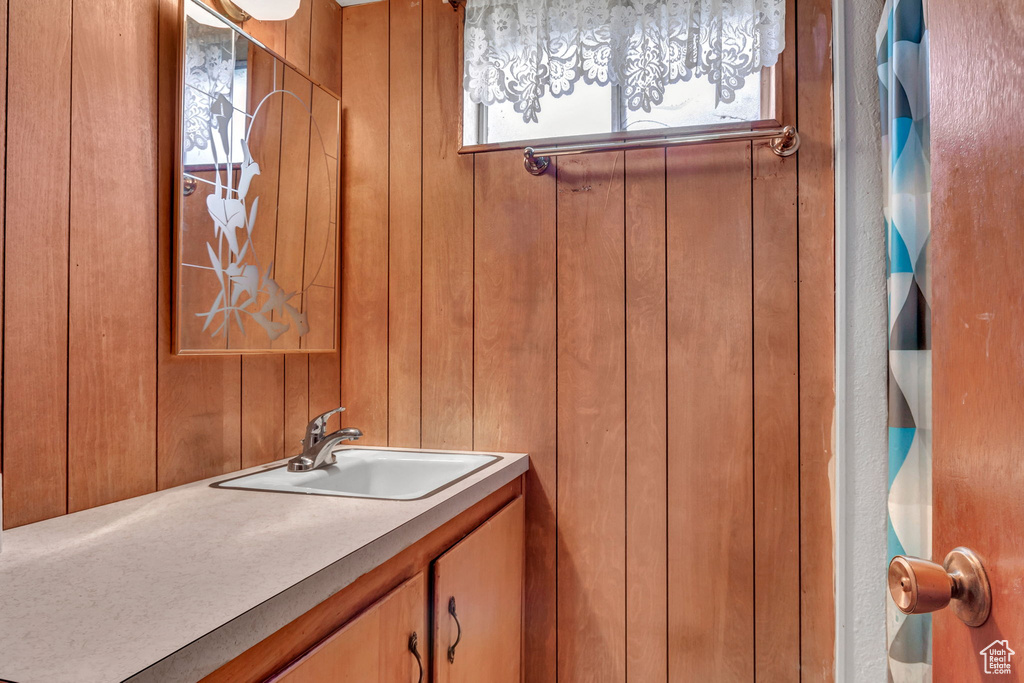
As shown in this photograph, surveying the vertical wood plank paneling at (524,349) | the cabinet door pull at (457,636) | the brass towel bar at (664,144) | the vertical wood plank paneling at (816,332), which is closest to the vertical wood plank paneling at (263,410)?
the vertical wood plank paneling at (524,349)

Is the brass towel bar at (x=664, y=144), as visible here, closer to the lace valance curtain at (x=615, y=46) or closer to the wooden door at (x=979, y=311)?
the lace valance curtain at (x=615, y=46)

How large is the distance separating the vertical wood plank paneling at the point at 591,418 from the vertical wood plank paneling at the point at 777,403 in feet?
1.14

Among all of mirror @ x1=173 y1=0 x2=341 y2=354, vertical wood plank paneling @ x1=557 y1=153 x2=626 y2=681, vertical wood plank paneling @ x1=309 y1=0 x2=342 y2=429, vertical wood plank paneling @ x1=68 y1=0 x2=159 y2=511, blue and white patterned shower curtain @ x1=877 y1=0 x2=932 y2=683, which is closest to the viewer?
vertical wood plank paneling @ x1=68 y1=0 x2=159 y2=511

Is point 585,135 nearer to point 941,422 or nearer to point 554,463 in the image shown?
point 554,463

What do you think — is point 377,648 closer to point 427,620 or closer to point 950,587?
point 427,620

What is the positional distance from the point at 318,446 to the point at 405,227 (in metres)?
0.70

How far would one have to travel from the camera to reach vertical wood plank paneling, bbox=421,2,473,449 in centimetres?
174

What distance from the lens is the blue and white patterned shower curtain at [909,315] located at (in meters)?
1.17

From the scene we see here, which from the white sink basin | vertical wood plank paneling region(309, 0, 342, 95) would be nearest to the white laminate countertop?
the white sink basin

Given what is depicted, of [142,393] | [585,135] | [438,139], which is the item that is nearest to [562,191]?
[585,135]

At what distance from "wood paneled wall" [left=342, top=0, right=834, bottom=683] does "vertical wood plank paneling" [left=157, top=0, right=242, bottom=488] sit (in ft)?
1.76

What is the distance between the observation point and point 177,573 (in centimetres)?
76

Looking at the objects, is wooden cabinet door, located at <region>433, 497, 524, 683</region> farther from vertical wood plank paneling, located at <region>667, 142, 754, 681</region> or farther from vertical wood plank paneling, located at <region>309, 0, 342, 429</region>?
vertical wood plank paneling, located at <region>309, 0, 342, 429</region>

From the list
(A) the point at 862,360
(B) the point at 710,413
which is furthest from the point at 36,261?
(A) the point at 862,360
